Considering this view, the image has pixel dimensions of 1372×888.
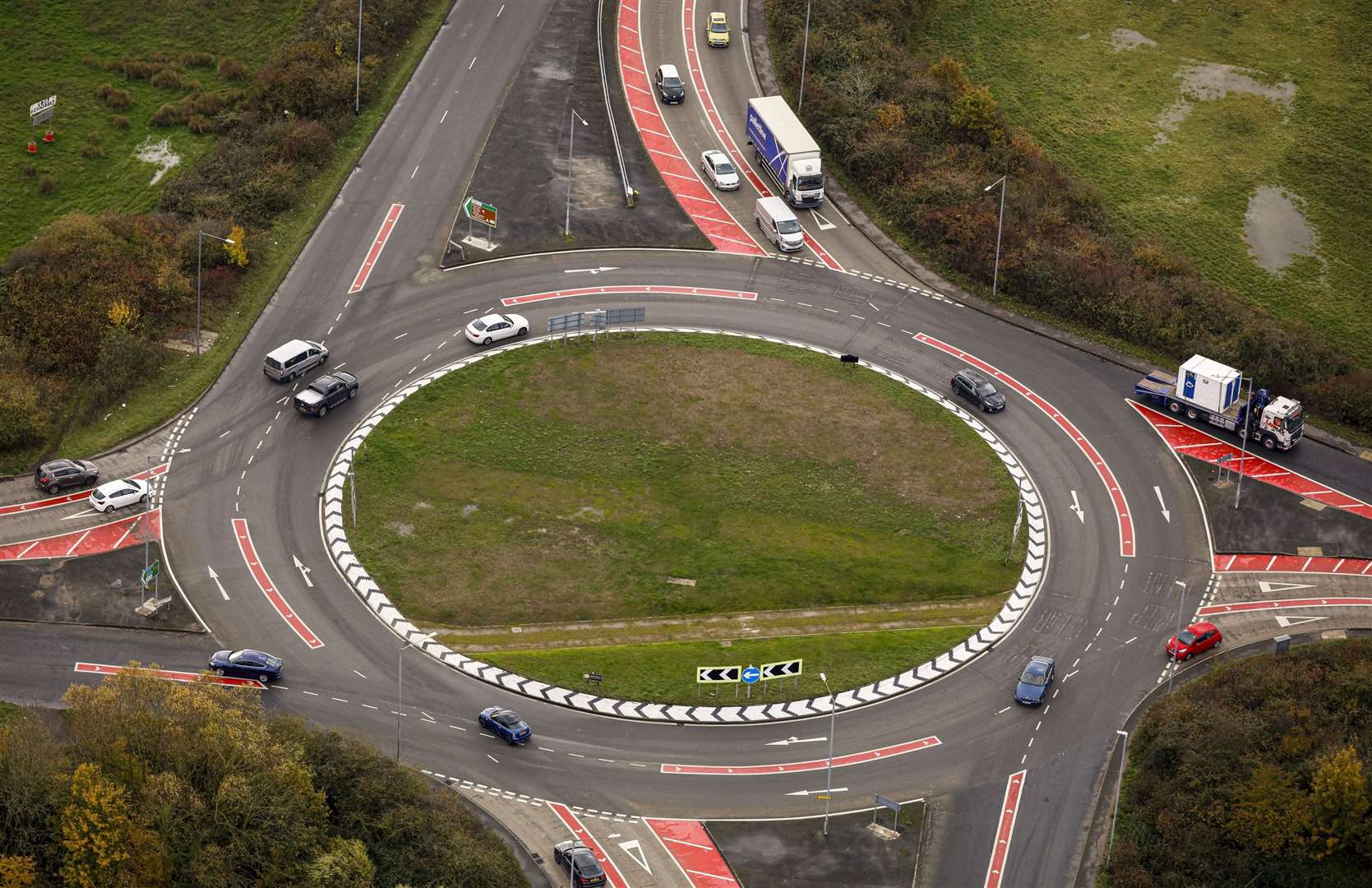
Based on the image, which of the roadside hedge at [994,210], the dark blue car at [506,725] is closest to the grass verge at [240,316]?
the dark blue car at [506,725]

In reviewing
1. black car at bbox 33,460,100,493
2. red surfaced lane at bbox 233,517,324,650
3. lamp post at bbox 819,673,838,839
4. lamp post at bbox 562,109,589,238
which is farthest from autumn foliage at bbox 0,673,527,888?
lamp post at bbox 562,109,589,238

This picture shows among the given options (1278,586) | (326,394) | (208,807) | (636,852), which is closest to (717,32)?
(326,394)

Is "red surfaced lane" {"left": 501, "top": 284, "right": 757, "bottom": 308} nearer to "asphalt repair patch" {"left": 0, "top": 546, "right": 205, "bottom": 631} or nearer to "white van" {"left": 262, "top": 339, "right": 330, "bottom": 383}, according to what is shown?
"white van" {"left": 262, "top": 339, "right": 330, "bottom": 383}

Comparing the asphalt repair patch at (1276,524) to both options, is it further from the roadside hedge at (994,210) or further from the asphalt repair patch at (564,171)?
the asphalt repair patch at (564,171)

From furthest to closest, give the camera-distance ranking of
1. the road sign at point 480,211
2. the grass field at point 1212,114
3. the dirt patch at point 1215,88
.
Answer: the dirt patch at point 1215,88
the grass field at point 1212,114
the road sign at point 480,211

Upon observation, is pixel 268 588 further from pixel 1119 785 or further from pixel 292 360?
pixel 1119 785
